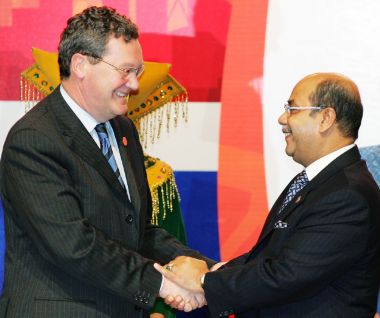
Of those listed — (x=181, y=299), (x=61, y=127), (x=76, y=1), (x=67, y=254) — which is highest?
(x=76, y=1)

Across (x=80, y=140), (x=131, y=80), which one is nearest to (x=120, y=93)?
(x=131, y=80)

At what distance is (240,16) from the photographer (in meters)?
3.94

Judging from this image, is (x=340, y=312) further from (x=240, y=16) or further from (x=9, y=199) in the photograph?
(x=240, y=16)

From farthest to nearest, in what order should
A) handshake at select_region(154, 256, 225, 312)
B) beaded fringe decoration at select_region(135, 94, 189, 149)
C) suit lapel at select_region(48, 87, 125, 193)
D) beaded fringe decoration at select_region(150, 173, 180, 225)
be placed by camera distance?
1. beaded fringe decoration at select_region(135, 94, 189, 149)
2. beaded fringe decoration at select_region(150, 173, 180, 225)
3. handshake at select_region(154, 256, 225, 312)
4. suit lapel at select_region(48, 87, 125, 193)

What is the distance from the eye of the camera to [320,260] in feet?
7.61

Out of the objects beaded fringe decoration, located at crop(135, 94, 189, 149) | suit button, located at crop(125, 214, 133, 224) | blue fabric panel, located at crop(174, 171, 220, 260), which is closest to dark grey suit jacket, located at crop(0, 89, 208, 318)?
suit button, located at crop(125, 214, 133, 224)

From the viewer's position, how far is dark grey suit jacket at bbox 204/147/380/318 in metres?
2.32

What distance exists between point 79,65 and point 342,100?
887 millimetres

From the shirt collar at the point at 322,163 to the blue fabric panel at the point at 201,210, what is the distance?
1443 millimetres

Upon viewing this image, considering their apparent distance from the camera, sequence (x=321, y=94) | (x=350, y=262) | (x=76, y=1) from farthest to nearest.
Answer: (x=76, y=1) < (x=321, y=94) < (x=350, y=262)

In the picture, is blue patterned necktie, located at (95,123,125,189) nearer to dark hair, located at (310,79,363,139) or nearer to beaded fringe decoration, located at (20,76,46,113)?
dark hair, located at (310,79,363,139)

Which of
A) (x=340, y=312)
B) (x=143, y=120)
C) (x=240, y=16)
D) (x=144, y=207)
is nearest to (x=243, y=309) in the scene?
(x=340, y=312)

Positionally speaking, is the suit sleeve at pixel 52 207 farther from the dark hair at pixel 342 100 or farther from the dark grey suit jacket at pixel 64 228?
the dark hair at pixel 342 100

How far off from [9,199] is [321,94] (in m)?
1.08
